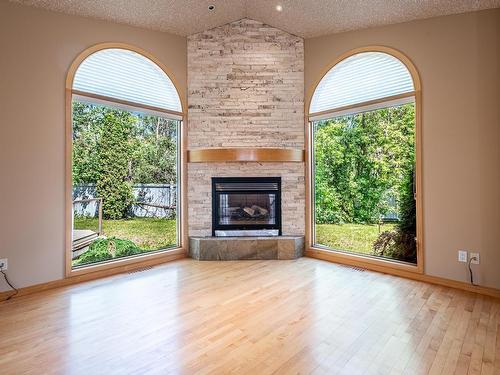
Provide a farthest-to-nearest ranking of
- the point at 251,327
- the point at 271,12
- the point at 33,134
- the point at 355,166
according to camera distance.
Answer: the point at 355,166 → the point at 271,12 → the point at 33,134 → the point at 251,327

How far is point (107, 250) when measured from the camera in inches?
159

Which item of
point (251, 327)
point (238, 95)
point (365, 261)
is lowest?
point (251, 327)

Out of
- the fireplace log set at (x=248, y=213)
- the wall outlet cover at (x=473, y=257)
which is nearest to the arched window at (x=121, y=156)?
the fireplace log set at (x=248, y=213)

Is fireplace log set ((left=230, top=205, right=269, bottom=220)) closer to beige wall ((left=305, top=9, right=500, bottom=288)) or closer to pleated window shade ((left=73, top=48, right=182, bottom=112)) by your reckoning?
pleated window shade ((left=73, top=48, right=182, bottom=112))

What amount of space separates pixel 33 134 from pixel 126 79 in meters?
1.30

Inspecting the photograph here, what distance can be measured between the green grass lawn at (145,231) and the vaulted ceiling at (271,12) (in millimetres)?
2590

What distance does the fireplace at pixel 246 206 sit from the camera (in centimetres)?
447

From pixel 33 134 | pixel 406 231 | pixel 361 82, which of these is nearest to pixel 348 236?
pixel 406 231

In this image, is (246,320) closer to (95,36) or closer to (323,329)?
(323,329)

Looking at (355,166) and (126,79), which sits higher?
(126,79)

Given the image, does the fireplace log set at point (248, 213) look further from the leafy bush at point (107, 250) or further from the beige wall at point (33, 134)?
the beige wall at point (33, 134)

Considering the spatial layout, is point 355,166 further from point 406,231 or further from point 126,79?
point 126,79

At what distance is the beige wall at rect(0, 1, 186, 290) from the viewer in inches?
117

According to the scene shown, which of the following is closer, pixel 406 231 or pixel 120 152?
pixel 406 231
